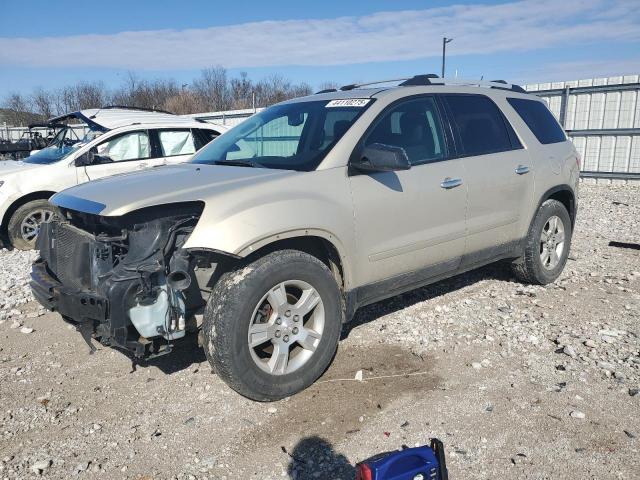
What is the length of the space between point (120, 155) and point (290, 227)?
588 cm

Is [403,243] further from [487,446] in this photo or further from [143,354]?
[143,354]

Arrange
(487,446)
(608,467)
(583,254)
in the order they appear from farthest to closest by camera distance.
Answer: (583,254) < (487,446) < (608,467)

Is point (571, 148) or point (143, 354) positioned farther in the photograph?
point (571, 148)

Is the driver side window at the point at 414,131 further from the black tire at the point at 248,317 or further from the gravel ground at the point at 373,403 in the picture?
the gravel ground at the point at 373,403

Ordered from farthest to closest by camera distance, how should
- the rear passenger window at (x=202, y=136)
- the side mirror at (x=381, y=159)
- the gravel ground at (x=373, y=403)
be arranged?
the rear passenger window at (x=202, y=136)
the side mirror at (x=381, y=159)
the gravel ground at (x=373, y=403)

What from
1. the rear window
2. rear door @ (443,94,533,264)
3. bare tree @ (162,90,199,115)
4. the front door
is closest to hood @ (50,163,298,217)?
the front door

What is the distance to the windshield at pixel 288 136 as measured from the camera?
→ 3810mm

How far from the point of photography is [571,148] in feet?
18.2

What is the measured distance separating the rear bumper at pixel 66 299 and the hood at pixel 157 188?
1.59 ft

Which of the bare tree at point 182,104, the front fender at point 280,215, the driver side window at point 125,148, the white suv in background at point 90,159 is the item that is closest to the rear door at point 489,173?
the front fender at point 280,215

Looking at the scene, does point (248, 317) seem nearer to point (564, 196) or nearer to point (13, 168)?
point (564, 196)

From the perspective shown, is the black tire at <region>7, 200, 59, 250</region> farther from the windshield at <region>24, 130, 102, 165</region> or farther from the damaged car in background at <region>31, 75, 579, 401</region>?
the damaged car in background at <region>31, 75, 579, 401</region>

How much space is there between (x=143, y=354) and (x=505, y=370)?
2409 millimetres

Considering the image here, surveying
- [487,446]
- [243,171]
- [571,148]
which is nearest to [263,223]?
[243,171]
